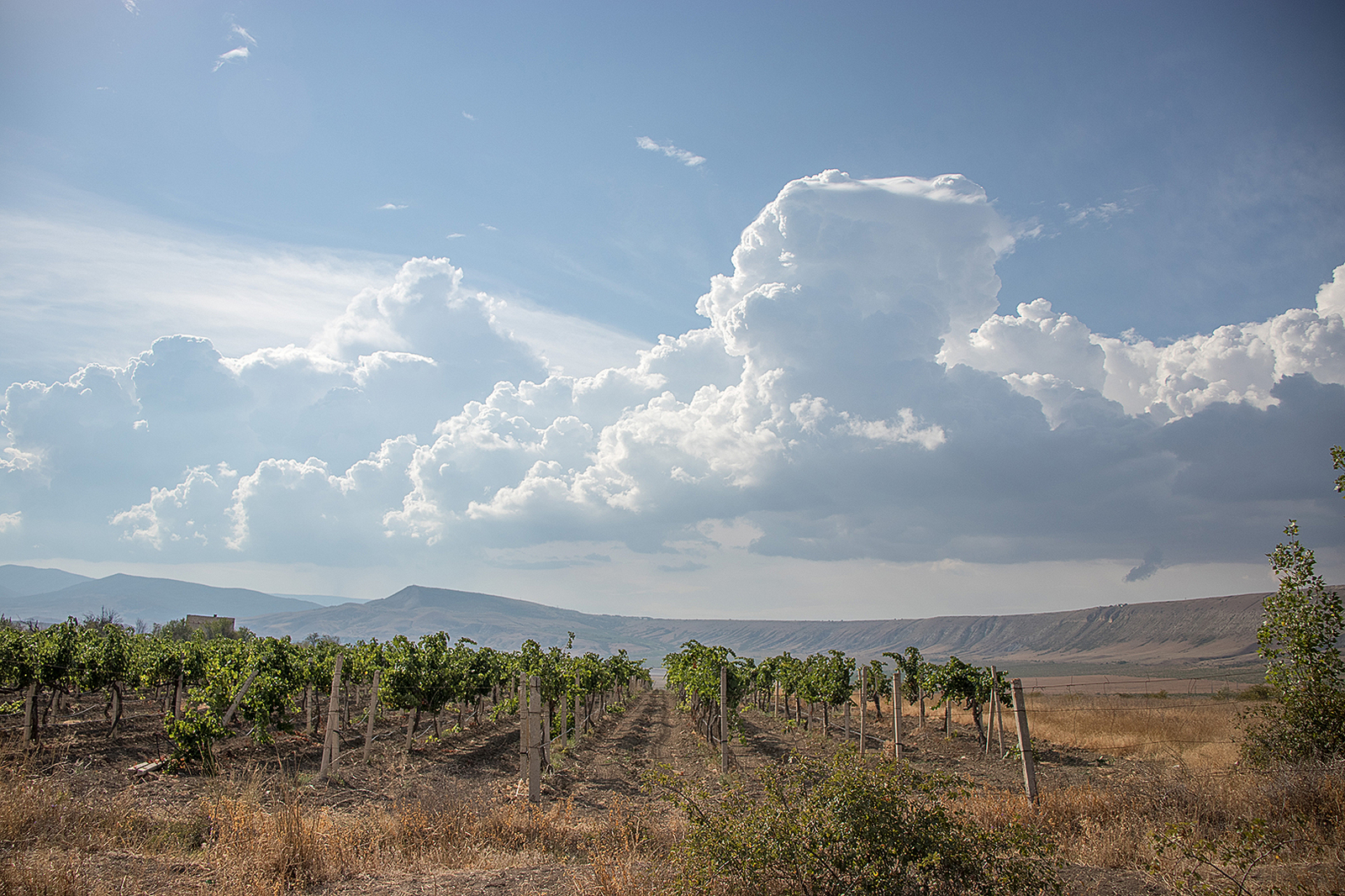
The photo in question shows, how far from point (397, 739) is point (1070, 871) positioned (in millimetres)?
19828

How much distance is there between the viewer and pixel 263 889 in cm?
613

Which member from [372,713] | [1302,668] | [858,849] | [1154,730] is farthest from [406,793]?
[1154,730]

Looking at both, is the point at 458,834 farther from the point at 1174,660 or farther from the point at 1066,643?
the point at 1066,643

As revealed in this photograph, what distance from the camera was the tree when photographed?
11.0 m

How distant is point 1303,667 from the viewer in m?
11.4

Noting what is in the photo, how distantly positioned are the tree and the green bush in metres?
8.89

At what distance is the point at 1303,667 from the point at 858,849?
10619 millimetres

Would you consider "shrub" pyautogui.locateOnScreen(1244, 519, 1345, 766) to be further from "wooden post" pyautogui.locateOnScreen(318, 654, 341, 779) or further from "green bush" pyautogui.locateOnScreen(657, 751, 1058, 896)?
"wooden post" pyautogui.locateOnScreen(318, 654, 341, 779)

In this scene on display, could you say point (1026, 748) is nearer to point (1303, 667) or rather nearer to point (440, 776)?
point (1303, 667)

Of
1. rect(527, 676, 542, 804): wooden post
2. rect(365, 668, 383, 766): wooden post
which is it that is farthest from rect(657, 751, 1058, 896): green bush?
rect(365, 668, 383, 766): wooden post

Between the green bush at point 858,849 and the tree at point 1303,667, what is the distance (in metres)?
8.89

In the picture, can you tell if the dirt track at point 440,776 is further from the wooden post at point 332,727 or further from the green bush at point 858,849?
the green bush at point 858,849

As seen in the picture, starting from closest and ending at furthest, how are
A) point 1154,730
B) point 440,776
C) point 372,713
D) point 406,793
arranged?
point 406,793, point 440,776, point 372,713, point 1154,730

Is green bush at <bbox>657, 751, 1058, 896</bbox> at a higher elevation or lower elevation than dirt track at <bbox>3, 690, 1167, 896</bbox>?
higher
